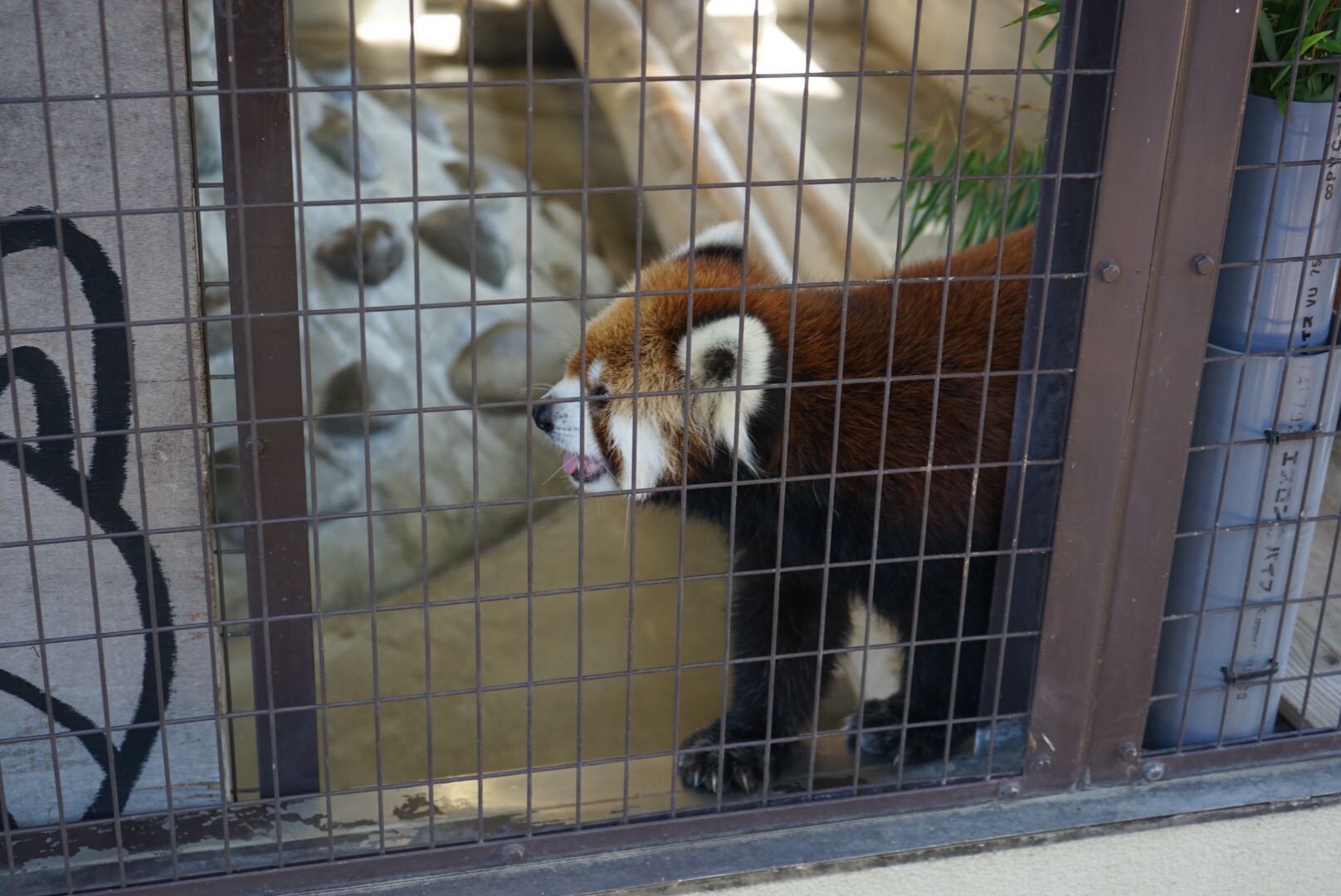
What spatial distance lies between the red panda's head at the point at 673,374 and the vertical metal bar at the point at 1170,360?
555 mm

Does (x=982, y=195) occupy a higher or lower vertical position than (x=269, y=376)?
higher

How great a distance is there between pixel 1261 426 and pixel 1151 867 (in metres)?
0.69

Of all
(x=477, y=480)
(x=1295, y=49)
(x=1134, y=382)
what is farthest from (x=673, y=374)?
(x=1295, y=49)

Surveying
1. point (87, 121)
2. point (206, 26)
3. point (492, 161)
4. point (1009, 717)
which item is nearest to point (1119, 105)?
point (1009, 717)

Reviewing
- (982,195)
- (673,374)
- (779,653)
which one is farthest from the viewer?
(982,195)

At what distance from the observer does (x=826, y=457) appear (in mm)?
2016

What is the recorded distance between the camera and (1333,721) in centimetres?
217

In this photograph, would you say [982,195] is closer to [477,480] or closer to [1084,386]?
[1084,386]

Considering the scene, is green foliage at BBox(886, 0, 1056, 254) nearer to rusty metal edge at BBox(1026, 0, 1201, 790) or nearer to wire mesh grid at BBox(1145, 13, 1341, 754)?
wire mesh grid at BBox(1145, 13, 1341, 754)

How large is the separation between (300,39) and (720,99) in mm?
2289

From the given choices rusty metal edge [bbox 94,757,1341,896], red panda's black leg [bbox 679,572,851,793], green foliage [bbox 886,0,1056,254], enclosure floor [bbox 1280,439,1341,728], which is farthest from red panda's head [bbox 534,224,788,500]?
enclosure floor [bbox 1280,439,1341,728]

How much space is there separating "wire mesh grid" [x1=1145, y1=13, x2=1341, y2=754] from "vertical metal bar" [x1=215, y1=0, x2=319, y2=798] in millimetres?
1238

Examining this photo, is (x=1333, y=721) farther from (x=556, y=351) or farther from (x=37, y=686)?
(x=556, y=351)

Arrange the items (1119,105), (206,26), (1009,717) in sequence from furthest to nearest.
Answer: (206,26) → (1009,717) → (1119,105)
